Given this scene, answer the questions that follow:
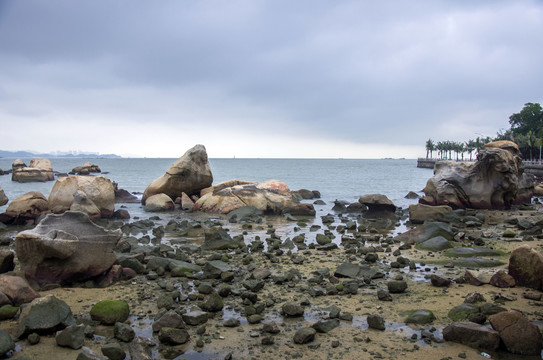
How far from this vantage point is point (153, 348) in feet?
20.8

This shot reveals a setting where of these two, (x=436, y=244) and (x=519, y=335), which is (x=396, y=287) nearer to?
(x=519, y=335)

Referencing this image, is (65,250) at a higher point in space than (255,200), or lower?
higher

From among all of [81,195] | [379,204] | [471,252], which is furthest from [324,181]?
[471,252]

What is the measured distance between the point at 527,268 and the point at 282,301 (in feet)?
17.0

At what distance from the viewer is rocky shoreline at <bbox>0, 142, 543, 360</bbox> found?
6250 millimetres

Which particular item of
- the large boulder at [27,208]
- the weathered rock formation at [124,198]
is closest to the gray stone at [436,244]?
the large boulder at [27,208]

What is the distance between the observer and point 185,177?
29016 mm

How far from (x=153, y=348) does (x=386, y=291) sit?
192 inches

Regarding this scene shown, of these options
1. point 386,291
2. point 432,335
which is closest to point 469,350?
point 432,335

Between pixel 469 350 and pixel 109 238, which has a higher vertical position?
pixel 109 238

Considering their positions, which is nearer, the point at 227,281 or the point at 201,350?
the point at 201,350

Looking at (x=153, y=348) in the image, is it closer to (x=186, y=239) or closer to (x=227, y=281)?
(x=227, y=281)

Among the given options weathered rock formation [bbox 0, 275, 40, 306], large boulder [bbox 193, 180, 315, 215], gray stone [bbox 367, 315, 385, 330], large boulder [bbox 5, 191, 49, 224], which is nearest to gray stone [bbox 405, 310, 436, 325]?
gray stone [bbox 367, 315, 385, 330]

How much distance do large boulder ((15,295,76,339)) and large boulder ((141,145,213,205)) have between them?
2208cm
